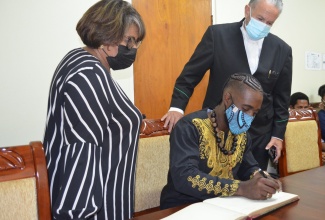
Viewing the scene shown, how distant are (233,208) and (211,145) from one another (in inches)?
16.9

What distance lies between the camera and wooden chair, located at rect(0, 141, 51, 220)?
110 centimetres

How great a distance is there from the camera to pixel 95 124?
99cm

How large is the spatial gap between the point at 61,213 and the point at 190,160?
0.62 m

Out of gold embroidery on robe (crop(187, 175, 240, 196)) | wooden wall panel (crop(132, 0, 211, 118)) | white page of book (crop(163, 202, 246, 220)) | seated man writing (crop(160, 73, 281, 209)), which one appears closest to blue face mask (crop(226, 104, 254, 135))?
seated man writing (crop(160, 73, 281, 209))

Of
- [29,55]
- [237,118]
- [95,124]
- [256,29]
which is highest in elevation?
[256,29]

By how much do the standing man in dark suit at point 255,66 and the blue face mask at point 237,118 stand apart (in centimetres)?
40

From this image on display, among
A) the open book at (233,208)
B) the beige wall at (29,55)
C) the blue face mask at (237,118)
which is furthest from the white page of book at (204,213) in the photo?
the beige wall at (29,55)

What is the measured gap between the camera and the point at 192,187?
1354 mm

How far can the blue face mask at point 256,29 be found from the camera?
6.33ft

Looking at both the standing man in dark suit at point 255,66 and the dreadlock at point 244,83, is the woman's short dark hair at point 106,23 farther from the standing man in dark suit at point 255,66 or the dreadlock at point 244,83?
the standing man in dark suit at point 255,66

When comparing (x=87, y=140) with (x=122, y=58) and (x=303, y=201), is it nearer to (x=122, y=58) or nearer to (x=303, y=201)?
(x=122, y=58)

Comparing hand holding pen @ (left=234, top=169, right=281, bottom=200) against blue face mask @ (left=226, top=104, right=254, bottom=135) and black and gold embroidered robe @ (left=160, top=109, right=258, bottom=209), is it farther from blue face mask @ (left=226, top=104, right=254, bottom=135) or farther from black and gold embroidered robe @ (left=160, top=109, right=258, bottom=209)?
blue face mask @ (left=226, top=104, right=254, bottom=135)

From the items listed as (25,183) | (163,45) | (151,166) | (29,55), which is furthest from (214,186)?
(163,45)

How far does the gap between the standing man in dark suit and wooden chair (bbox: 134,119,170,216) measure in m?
0.22
